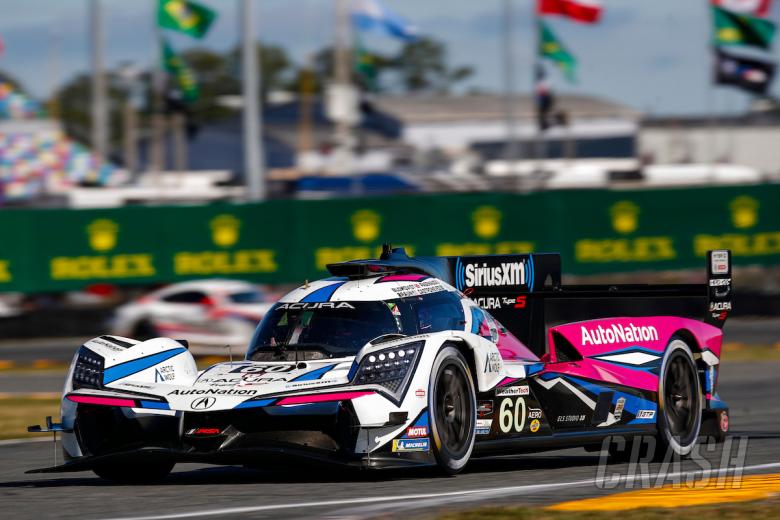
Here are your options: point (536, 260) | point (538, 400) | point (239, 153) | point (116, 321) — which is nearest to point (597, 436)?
point (538, 400)

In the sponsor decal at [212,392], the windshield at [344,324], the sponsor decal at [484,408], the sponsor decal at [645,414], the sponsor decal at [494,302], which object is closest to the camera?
the sponsor decal at [212,392]

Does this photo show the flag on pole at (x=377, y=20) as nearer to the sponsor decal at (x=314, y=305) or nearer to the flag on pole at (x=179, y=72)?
the flag on pole at (x=179, y=72)

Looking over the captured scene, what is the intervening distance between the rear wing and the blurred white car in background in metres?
13.9

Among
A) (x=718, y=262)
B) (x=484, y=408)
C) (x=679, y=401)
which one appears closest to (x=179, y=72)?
(x=718, y=262)

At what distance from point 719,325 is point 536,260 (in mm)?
1509

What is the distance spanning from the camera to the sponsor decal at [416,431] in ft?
26.1

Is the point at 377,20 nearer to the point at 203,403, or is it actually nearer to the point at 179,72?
the point at 179,72

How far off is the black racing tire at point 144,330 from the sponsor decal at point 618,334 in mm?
16089

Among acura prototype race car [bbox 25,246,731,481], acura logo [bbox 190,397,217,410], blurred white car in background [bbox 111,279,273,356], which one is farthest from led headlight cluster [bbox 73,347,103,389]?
blurred white car in background [bbox 111,279,273,356]

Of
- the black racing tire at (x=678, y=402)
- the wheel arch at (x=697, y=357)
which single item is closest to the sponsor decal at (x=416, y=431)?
the black racing tire at (x=678, y=402)

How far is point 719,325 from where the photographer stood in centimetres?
1072

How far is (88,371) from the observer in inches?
339

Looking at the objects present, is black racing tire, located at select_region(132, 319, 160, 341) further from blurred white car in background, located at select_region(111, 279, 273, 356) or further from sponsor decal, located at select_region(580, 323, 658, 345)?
sponsor decal, located at select_region(580, 323, 658, 345)

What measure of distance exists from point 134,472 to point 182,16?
25.8 metres
